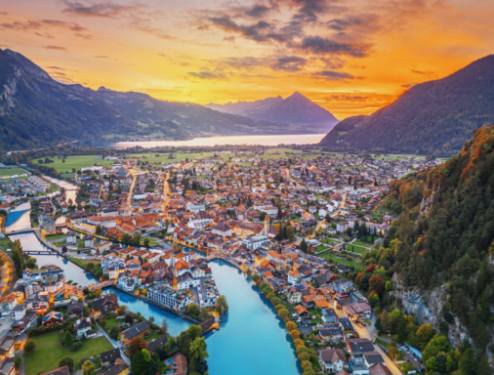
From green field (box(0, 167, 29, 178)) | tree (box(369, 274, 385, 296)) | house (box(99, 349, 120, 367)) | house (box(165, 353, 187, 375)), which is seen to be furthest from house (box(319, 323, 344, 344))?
green field (box(0, 167, 29, 178))

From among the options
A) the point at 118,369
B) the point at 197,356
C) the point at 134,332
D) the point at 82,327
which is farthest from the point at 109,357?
the point at 197,356

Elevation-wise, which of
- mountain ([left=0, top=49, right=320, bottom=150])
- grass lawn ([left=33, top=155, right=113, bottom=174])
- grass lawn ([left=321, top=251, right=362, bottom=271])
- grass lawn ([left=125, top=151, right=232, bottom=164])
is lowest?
grass lawn ([left=321, top=251, right=362, bottom=271])

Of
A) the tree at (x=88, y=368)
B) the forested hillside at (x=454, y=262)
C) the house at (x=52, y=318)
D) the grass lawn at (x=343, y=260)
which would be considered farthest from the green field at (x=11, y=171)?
the forested hillside at (x=454, y=262)

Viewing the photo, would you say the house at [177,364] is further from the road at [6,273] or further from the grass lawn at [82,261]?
the grass lawn at [82,261]

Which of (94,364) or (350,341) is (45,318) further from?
(350,341)

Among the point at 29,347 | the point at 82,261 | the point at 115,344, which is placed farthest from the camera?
the point at 82,261

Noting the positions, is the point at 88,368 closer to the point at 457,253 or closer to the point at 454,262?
the point at 454,262

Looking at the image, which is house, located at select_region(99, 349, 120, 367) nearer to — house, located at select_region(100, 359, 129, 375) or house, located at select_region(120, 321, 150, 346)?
house, located at select_region(100, 359, 129, 375)
